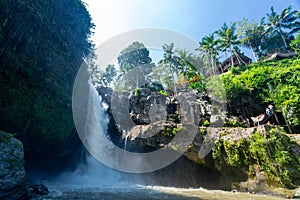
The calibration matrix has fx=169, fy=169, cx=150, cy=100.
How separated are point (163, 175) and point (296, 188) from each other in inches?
335

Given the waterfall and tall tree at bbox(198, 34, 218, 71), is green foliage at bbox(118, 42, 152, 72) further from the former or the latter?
the waterfall

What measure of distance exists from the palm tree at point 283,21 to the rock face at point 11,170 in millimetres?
35055

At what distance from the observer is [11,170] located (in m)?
6.60

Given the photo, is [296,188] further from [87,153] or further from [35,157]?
[35,157]

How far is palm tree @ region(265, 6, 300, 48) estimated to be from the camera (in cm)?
2708

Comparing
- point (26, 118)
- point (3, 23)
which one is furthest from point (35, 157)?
point (3, 23)

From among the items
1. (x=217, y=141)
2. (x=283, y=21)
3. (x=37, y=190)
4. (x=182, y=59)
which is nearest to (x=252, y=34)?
(x=283, y=21)

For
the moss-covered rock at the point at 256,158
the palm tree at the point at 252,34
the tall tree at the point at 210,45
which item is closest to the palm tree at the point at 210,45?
the tall tree at the point at 210,45

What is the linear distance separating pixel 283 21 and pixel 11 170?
38001 mm

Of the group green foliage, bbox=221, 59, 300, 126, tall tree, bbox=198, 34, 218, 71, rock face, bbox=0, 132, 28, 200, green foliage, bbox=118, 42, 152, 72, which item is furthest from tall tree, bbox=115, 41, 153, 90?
rock face, bbox=0, 132, 28, 200

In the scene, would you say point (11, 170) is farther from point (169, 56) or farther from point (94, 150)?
point (169, 56)

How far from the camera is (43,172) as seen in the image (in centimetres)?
1524

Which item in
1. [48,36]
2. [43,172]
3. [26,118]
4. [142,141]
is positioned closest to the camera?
[26,118]

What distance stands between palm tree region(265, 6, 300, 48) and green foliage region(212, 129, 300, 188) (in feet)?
82.2
